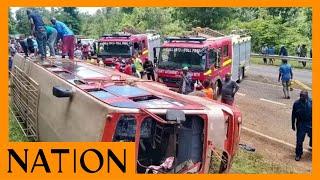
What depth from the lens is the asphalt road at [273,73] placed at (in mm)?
23672

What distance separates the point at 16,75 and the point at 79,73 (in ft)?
14.2

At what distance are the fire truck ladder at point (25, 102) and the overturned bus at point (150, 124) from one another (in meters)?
1.59

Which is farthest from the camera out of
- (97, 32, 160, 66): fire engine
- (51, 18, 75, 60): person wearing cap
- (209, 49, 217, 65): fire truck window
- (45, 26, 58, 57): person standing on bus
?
(97, 32, 160, 66): fire engine

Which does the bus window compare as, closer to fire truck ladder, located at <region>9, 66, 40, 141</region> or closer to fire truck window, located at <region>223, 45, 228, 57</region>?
fire truck window, located at <region>223, 45, 228, 57</region>

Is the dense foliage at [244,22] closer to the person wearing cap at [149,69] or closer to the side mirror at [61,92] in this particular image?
the person wearing cap at [149,69]

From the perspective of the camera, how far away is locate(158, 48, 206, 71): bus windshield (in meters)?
17.1

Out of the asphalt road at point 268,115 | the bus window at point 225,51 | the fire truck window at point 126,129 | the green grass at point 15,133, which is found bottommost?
the asphalt road at point 268,115

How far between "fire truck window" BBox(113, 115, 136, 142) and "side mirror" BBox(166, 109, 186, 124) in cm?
50

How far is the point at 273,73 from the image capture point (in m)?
26.2

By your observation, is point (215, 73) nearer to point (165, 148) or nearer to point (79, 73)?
point (79, 73)

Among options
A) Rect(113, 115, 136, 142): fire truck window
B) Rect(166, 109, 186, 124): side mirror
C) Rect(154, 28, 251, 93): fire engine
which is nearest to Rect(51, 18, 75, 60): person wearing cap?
Rect(154, 28, 251, 93): fire engine

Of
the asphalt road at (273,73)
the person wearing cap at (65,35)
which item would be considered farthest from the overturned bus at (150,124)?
the asphalt road at (273,73)

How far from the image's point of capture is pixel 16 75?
49.0 feet

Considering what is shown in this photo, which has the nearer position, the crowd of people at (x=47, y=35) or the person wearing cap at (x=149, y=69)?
the crowd of people at (x=47, y=35)
